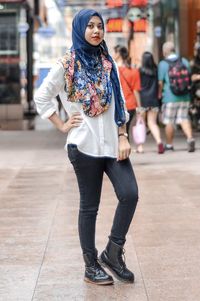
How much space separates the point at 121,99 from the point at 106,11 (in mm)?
22322

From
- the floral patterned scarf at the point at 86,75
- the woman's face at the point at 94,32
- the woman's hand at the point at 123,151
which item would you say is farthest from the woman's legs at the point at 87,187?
the woman's face at the point at 94,32

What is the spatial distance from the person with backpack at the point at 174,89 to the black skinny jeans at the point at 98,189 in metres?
7.52

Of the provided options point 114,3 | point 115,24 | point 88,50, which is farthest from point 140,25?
point 88,50

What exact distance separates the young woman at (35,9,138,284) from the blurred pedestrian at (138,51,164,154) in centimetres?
760

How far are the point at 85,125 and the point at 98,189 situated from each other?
0.44 meters

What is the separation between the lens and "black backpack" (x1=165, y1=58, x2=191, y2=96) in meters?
12.3

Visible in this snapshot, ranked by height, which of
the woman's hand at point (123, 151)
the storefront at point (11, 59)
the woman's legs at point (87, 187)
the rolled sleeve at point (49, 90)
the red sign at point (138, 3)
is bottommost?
the storefront at point (11, 59)

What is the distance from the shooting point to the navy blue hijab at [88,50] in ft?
15.7

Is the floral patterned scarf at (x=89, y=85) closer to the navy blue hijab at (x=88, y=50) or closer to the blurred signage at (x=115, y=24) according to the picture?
the navy blue hijab at (x=88, y=50)

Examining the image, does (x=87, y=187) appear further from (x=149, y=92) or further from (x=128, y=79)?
(x=149, y=92)

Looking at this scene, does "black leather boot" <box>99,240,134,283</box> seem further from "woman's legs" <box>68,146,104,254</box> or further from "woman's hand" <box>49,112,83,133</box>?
"woman's hand" <box>49,112,83,133</box>

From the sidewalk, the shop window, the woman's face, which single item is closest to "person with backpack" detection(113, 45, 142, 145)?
the sidewalk

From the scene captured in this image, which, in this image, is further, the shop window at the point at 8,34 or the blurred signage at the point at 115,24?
the shop window at the point at 8,34

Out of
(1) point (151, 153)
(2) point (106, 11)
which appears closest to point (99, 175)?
(1) point (151, 153)
